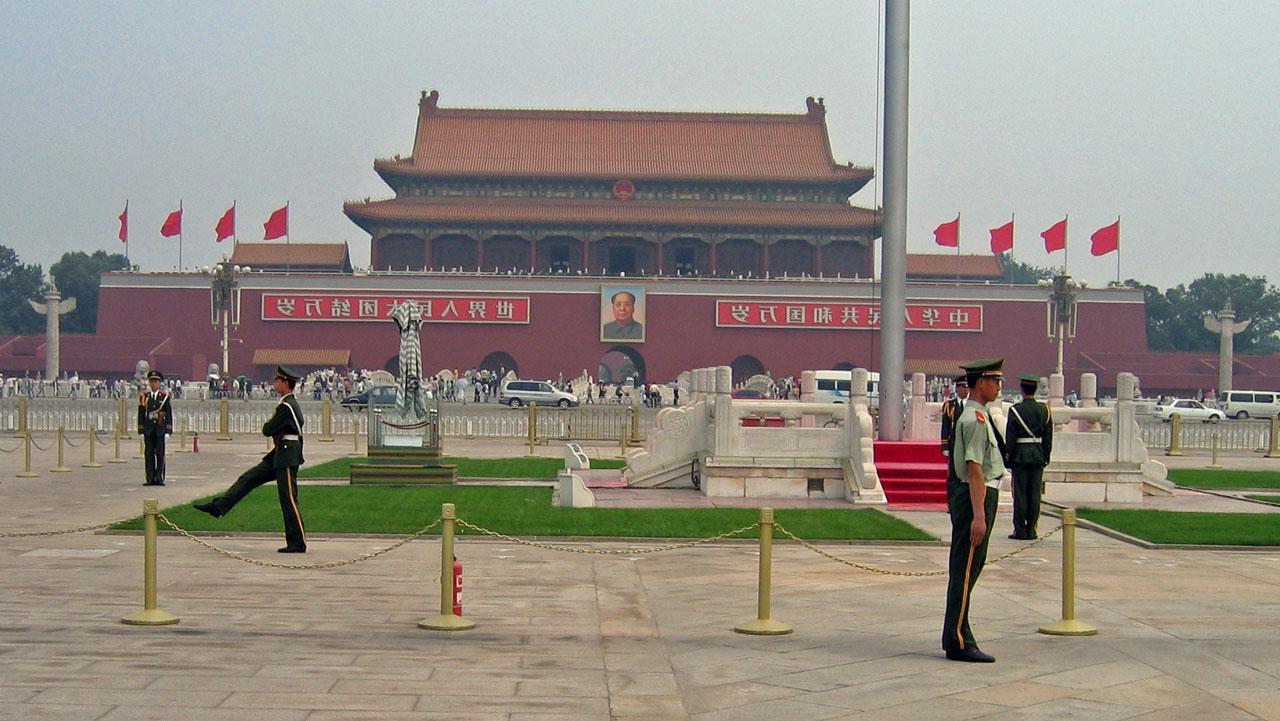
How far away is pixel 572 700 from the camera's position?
20.0 feet

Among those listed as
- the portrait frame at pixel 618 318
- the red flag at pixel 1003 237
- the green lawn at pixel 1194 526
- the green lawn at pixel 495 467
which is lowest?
the green lawn at pixel 495 467

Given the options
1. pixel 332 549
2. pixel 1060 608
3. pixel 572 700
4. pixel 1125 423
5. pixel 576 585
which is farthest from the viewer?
pixel 1125 423

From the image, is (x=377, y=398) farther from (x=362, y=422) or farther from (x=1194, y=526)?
(x=1194, y=526)

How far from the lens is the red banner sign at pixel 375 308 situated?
5012 centimetres

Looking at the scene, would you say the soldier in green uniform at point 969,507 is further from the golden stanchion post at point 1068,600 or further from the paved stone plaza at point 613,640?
the golden stanchion post at point 1068,600

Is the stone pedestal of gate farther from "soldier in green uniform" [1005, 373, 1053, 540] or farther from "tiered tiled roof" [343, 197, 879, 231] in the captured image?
"tiered tiled roof" [343, 197, 879, 231]

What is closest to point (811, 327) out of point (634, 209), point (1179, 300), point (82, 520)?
point (634, 209)

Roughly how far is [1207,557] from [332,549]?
6540 millimetres

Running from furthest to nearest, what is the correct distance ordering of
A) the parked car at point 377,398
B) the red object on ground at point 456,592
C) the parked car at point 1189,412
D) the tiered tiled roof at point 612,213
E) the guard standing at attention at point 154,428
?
the tiered tiled roof at point 612,213 < the parked car at point 1189,412 < the parked car at point 377,398 < the guard standing at attention at point 154,428 < the red object on ground at point 456,592

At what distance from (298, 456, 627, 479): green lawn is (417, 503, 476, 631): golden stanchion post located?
9.63m

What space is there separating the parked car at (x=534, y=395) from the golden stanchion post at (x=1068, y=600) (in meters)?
34.5

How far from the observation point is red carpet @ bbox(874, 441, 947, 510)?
50.9ft

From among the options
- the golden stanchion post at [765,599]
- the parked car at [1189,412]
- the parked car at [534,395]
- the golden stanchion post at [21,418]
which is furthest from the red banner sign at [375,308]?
the golden stanchion post at [765,599]

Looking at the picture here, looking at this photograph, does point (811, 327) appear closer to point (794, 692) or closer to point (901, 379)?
point (901, 379)
